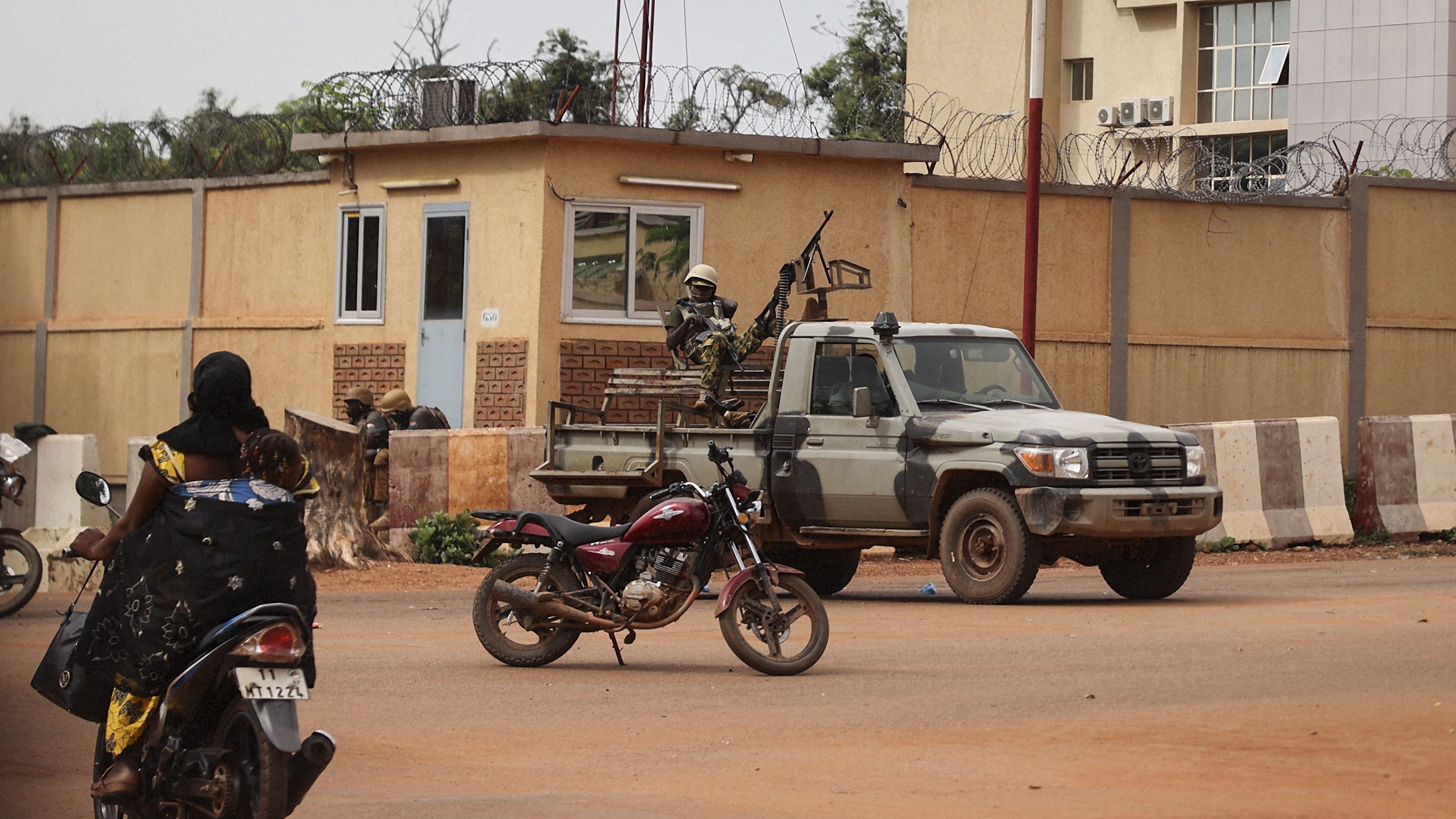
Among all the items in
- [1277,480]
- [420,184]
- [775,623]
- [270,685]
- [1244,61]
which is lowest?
[775,623]

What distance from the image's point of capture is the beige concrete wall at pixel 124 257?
78.7 ft

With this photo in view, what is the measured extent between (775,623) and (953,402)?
4.32 meters

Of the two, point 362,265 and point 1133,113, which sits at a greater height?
point 1133,113

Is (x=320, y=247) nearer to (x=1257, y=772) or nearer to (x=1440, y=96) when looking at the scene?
(x=1257, y=772)

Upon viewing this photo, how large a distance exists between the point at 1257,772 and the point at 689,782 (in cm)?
209

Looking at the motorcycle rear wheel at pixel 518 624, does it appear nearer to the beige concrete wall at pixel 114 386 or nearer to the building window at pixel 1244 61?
the beige concrete wall at pixel 114 386

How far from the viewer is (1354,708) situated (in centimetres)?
852

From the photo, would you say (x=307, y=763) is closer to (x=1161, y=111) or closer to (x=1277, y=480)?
(x=1277, y=480)

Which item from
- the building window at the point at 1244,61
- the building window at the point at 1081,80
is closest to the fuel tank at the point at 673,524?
the building window at the point at 1244,61

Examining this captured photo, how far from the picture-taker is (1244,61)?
4672cm

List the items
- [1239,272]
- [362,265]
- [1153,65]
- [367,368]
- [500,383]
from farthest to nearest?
[1153,65], [1239,272], [362,265], [367,368], [500,383]

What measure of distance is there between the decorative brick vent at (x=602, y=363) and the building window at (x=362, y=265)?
105 inches

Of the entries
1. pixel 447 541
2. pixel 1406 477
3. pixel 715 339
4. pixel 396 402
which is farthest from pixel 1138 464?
pixel 396 402

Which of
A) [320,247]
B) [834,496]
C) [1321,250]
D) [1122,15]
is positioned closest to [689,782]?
[834,496]
